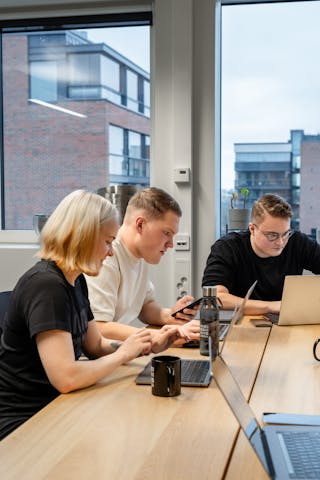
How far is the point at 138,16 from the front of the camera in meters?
4.26

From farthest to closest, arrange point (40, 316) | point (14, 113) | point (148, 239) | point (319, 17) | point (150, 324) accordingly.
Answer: point (14, 113) → point (319, 17) → point (150, 324) → point (148, 239) → point (40, 316)

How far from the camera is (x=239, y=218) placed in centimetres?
411

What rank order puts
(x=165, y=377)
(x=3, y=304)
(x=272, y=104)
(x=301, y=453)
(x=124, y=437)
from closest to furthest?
(x=301, y=453) → (x=124, y=437) → (x=165, y=377) → (x=3, y=304) → (x=272, y=104)

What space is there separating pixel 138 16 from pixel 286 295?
2.59 m

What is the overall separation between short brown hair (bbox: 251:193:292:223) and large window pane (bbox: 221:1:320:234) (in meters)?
1.15

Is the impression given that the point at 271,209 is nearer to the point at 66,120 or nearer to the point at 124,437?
the point at 124,437

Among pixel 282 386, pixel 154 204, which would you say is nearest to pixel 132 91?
pixel 154 204

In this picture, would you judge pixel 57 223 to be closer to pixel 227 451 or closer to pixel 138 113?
pixel 227 451

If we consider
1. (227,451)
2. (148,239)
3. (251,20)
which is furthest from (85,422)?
(251,20)

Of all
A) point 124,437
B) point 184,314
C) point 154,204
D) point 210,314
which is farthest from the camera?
point 154,204

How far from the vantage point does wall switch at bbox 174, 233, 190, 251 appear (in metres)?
4.09

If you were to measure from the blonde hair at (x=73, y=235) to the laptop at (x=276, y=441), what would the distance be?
0.70 metres

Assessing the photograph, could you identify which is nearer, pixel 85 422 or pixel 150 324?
pixel 85 422

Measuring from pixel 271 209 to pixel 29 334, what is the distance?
1.67 meters
